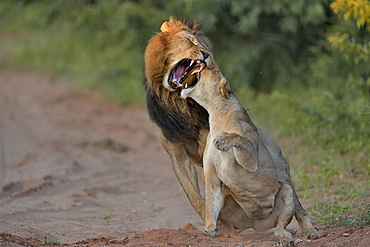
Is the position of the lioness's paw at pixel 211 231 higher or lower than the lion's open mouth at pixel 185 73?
lower

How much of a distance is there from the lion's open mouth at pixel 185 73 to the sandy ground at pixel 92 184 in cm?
107

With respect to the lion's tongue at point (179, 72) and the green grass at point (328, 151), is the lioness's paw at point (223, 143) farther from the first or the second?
the green grass at point (328, 151)

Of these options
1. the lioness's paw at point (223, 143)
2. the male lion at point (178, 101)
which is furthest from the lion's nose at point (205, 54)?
the lioness's paw at point (223, 143)

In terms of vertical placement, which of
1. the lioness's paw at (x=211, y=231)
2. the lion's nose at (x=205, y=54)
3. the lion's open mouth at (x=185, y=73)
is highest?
the lion's nose at (x=205, y=54)

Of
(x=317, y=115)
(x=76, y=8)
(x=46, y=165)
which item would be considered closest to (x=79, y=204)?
(x=46, y=165)

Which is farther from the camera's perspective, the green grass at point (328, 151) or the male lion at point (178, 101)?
the green grass at point (328, 151)

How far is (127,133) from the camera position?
9.91 m

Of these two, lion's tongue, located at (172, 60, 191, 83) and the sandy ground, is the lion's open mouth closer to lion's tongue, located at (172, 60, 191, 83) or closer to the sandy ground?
lion's tongue, located at (172, 60, 191, 83)

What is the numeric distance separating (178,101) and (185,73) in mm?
299

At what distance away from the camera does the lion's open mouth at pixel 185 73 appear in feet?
15.1

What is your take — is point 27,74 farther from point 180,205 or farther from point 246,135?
point 246,135

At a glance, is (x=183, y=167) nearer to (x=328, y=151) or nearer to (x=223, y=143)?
(x=223, y=143)

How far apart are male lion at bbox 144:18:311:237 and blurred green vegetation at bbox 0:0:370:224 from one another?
3.71 feet

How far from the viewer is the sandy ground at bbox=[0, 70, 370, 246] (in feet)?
14.1
